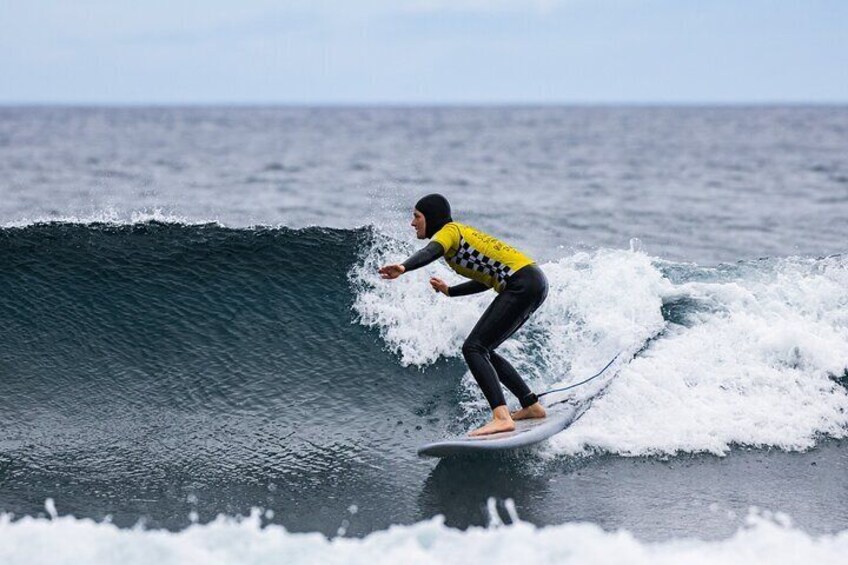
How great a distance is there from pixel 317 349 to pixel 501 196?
54.4 ft

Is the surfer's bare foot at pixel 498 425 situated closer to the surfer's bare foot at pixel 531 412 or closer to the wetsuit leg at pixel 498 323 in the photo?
the wetsuit leg at pixel 498 323

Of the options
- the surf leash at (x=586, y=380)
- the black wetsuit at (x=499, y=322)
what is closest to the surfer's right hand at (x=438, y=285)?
the black wetsuit at (x=499, y=322)

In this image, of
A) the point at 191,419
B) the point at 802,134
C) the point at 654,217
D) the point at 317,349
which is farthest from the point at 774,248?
Result: the point at 802,134

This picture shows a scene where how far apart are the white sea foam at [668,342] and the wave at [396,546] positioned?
5.22ft

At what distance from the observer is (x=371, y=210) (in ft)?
66.7

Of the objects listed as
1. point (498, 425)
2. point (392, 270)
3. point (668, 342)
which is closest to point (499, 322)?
point (498, 425)

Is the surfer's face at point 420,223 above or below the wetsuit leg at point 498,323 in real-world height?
above

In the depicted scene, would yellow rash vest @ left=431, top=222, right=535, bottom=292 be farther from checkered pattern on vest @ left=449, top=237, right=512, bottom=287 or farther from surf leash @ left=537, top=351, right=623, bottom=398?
surf leash @ left=537, top=351, right=623, bottom=398

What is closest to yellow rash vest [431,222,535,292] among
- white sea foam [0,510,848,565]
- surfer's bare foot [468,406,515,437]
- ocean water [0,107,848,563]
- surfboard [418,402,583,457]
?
surfer's bare foot [468,406,515,437]

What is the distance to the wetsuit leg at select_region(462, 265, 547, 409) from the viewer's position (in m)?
→ 6.40

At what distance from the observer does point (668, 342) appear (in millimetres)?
8258

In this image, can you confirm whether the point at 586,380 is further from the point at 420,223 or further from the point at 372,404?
the point at 420,223

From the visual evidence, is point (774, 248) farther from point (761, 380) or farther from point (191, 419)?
point (191, 419)

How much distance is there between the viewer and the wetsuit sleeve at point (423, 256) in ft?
19.1
